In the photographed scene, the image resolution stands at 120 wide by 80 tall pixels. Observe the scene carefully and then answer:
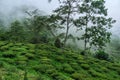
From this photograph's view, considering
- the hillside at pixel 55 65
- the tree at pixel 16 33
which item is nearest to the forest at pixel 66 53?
the hillside at pixel 55 65

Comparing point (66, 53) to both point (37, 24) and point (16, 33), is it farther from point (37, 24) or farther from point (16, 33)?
point (16, 33)

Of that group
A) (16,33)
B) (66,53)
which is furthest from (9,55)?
(16,33)

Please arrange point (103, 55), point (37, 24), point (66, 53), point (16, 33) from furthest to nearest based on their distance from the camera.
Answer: point (16, 33), point (103, 55), point (37, 24), point (66, 53)

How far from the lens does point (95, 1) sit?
6512 cm

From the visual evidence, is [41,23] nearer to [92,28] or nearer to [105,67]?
[92,28]

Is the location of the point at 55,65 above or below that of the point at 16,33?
below

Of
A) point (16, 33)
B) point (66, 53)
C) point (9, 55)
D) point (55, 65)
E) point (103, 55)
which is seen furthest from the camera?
point (16, 33)

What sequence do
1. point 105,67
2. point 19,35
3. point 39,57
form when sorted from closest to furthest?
point 39,57
point 105,67
point 19,35

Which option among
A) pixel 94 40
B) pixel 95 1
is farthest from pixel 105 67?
pixel 95 1

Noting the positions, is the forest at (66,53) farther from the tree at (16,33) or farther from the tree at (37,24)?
the tree at (16,33)

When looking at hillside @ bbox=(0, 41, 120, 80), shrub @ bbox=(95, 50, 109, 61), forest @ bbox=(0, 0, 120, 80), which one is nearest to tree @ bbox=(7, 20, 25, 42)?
forest @ bbox=(0, 0, 120, 80)

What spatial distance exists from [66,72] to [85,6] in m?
24.6

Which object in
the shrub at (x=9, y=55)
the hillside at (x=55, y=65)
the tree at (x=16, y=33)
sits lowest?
the hillside at (x=55, y=65)

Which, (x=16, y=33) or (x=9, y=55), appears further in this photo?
(x=16, y=33)
